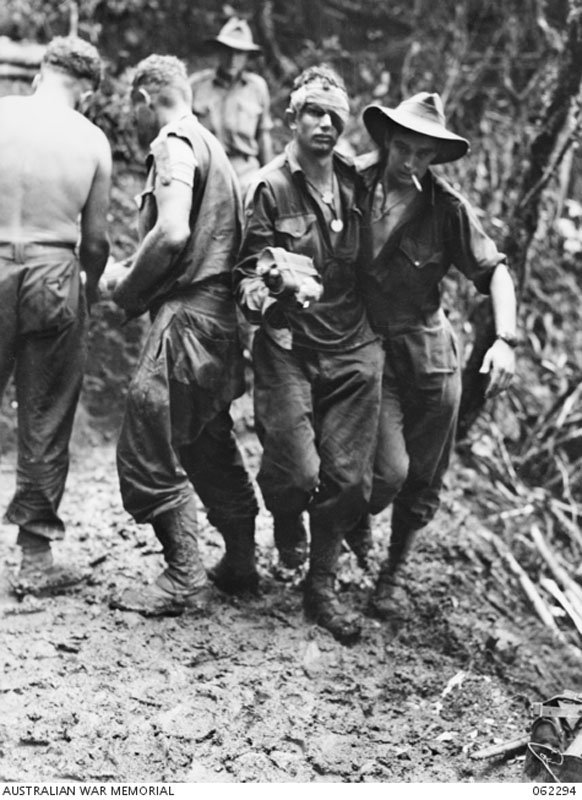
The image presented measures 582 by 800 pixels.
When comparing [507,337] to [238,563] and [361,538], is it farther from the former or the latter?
[238,563]

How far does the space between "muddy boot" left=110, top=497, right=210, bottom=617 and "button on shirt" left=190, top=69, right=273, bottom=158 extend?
3.41m

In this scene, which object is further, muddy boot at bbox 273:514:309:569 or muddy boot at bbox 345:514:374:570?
muddy boot at bbox 345:514:374:570

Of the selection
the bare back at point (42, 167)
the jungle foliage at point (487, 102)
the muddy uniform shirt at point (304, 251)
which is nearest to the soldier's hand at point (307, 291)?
the muddy uniform shirt at point (304, 251)

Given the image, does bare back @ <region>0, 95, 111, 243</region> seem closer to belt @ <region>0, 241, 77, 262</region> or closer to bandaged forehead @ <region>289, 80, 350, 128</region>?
belt @ <region>0, 241, 77, 262</region>

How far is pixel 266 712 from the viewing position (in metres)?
4.23

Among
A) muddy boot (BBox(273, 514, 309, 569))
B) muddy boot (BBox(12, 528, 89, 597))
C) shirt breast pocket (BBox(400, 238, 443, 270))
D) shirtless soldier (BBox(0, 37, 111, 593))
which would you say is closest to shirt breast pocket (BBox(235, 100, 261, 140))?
shirtless soldier (BBox(0, 37, 111, 593))

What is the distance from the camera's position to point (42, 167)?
15.5 ft

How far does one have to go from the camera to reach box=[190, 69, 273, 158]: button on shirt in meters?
7.27

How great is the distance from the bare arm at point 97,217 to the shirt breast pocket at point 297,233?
37.4 inches

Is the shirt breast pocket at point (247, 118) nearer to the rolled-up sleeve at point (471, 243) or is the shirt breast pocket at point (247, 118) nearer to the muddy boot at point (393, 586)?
the rolled-up sleeve at point (471, 243)

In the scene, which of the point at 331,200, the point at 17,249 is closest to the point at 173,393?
the point at 17,249

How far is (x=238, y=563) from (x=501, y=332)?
1725mm

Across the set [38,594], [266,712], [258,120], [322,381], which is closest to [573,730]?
[266,712]
